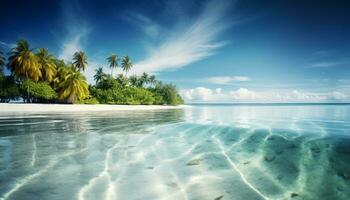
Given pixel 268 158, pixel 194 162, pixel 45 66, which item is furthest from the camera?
pixel 45 66

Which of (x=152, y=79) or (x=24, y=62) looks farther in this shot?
(x=152, y=79)

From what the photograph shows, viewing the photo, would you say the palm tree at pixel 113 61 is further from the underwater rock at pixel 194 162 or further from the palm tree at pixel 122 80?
the underwater rock at pixel 194 162

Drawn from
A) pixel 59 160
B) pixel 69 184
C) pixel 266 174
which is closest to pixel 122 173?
pixel 69 184

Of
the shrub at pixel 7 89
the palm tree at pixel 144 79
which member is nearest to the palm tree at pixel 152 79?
the palm tree at pixel 144 79

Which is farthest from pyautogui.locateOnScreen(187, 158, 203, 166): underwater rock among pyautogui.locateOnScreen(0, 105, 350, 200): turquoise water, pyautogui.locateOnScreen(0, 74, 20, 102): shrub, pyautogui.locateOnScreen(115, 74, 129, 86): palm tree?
pyautogui.locateOnScreen(115, 74, 129, 86): palm tree

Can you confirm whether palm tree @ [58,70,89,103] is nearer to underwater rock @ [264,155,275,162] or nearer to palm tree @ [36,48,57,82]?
palm tree @ [36,48,57,82]

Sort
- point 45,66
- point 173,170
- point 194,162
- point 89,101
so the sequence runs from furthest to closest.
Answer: point 89,101, point 45,66, point 194,162, point 173,170

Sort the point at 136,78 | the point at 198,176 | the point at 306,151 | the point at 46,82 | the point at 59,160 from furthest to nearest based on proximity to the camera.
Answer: the point at 136,78 → the point at 46,82 → the point at 306,151 → the point at 59,160 → the point at 198,176

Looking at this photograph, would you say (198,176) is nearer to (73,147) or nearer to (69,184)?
(69,184)

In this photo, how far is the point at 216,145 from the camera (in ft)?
19.9

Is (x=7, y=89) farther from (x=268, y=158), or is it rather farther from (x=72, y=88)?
(x=268, y=158)

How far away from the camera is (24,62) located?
122 ft

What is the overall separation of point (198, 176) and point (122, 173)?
120cm

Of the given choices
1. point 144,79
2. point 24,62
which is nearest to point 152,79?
point 144,79
